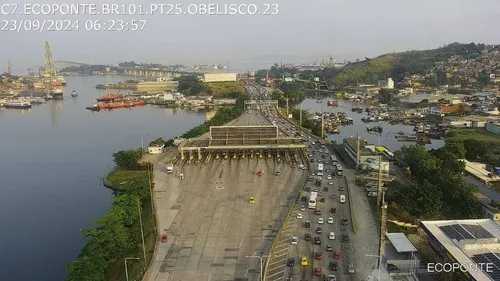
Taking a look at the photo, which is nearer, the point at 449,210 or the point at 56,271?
the point at 56,271

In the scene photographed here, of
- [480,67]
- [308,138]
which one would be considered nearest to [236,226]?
[308,138]

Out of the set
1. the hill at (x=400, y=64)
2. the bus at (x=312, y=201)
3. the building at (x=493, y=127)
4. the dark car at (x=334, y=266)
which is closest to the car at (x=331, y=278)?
the dark car at (x=334, y=266)

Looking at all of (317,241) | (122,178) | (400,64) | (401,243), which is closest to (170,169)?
(122,178)

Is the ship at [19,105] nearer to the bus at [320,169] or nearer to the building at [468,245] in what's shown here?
the bus at [320,169]

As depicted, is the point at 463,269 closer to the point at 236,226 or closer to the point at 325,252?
the point at 325,252

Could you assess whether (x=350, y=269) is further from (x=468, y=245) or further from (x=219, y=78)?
(x=219, y=78)

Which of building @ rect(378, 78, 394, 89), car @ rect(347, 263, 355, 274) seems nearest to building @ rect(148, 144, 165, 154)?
car @ rect(347, 263, 355, 274)

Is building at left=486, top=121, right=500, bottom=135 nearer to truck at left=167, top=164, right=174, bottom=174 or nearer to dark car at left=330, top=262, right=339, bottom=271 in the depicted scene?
truck at left=167, top=164, right=174, bottom=174
